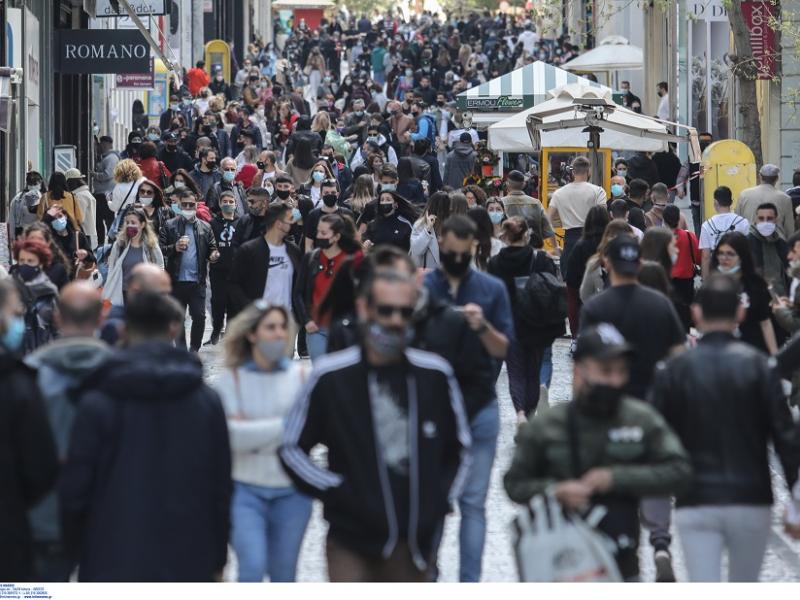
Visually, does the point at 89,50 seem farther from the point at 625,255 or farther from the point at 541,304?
the point at 625,255

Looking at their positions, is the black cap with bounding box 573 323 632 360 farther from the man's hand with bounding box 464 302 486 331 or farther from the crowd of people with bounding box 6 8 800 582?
the man's hand with bounding box 464 302 486 331

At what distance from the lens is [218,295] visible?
1791 centimetres

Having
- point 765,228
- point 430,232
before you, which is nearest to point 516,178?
point 430,232

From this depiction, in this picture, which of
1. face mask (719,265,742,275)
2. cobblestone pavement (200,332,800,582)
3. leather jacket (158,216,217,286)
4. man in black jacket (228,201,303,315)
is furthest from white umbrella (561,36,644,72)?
cobblestone pavement (200,332,800,582)

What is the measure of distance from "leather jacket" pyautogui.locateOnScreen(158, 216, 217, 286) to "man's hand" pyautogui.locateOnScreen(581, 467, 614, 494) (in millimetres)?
10250

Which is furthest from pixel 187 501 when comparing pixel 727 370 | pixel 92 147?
pixel 92 147

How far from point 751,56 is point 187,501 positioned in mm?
20153

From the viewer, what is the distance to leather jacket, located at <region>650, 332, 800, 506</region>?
7133 mm

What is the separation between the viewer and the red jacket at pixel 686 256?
15.2 metres

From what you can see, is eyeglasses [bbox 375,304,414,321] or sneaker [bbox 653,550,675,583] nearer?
eyeglasses [bbox 375,304,414,321]

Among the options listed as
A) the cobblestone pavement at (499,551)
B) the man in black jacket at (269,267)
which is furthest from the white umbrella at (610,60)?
the cobblestone pavement at (499,551)

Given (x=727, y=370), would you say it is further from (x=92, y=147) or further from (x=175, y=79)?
(x=175, y=79)

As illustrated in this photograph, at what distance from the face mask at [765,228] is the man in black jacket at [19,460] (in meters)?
9.45

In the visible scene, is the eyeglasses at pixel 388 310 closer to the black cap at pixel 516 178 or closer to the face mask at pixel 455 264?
the face mask at pixel 455 264
